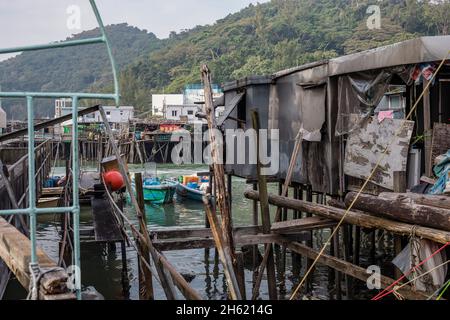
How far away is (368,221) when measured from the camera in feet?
24.7

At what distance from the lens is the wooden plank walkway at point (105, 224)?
12.5 m

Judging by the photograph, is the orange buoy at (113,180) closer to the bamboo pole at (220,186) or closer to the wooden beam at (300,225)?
the wooden beam at (300,225)

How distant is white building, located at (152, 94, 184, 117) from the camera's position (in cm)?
7444

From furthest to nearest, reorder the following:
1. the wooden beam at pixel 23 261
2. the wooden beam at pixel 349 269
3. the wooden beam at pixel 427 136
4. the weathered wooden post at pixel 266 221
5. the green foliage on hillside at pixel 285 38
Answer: the green foliage on hillside at pixel 285 38 → the wooden beam at pixel 427 136 → the weathered wooden post at pixel 266 221 → the wooden beam at pixel 349 269 → the wooden beam at pixel 23 261

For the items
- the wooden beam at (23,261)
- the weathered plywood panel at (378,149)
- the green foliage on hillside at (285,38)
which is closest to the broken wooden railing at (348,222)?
the weathered plywood panel at (378,149)

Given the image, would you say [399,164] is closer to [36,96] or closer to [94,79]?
[36,96]

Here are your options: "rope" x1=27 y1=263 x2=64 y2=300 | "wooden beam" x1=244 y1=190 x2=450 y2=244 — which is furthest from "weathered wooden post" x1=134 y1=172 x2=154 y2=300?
"rope" x1=27 y1=263 x2=64 y2=300

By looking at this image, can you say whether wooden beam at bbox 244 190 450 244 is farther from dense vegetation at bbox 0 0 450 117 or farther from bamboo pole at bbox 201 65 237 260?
dense vegetation at bbox 0 0 450 117

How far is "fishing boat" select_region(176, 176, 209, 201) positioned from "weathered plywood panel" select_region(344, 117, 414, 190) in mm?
16944

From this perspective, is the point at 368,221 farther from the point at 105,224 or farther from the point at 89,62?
the point at 89,62

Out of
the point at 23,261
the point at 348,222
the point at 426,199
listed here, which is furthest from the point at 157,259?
the point at 426,199

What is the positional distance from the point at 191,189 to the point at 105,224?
14484 millimetres

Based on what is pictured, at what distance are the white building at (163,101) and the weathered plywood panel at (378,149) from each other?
6205 cm
